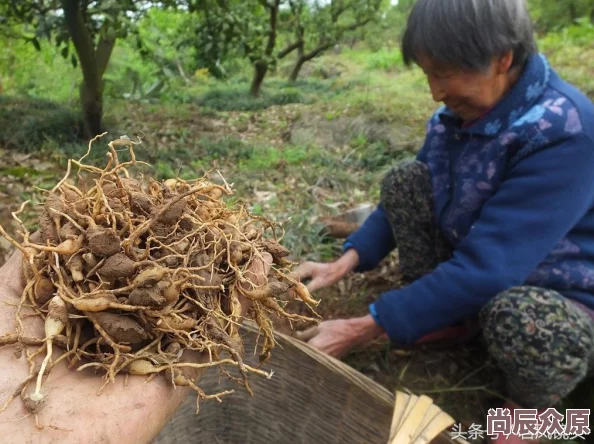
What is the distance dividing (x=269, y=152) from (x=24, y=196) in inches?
65.7

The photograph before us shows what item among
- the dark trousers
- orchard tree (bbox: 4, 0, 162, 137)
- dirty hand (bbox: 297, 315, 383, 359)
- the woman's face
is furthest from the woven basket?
orchard tree (bbox: 4, 0, 162, 137)

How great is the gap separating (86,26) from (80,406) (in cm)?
295

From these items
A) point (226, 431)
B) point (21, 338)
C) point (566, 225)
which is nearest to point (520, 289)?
point (566, 225)

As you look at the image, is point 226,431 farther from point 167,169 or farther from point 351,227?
point 167,169

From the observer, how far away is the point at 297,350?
4.74 ft

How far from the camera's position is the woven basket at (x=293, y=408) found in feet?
4.37

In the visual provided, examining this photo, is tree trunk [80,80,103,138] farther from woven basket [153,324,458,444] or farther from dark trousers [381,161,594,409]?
dark trousers [381,161,594,409]

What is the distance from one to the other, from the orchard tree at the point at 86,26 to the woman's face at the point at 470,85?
1713 mm

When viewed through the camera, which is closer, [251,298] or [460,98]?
[251,298]

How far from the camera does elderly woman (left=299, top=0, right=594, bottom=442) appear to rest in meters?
1.35

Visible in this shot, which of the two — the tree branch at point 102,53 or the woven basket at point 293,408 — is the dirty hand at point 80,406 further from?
the tree branch at point 102,53

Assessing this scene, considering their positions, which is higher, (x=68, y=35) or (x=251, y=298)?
(x=68, y=35)

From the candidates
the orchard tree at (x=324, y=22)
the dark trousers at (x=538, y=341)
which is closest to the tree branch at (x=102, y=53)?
the dark trousers at (x=538, y=341)

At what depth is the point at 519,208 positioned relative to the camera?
4.53 ft
